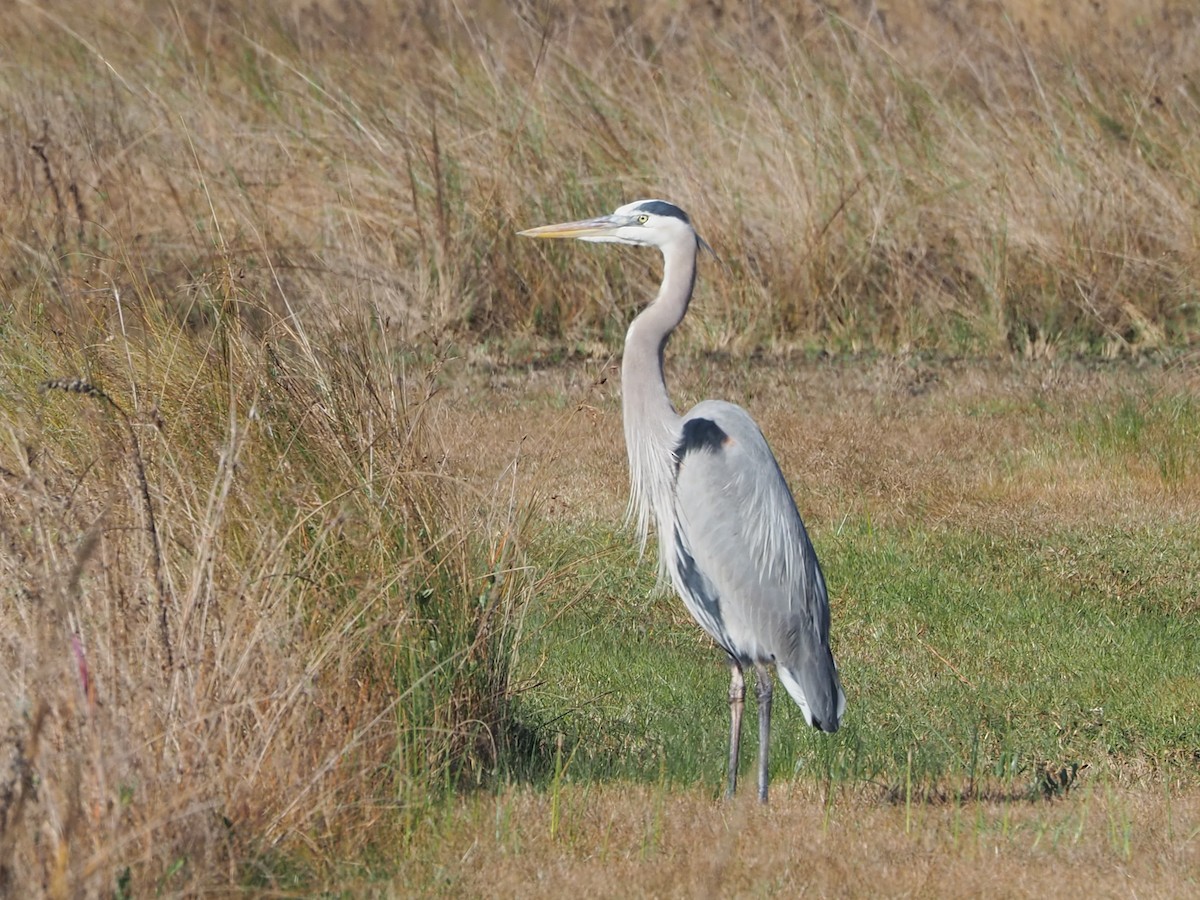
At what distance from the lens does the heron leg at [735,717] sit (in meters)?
4.54

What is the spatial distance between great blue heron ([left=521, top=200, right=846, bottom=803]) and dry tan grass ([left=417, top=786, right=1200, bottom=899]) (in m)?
0.60

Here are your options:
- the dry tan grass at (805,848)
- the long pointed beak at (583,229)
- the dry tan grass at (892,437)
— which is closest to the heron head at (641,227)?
the long pointed beak at (583,229)

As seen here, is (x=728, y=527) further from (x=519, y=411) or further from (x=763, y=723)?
(x=519, y=411)

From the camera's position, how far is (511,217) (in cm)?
962

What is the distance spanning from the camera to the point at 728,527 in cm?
499

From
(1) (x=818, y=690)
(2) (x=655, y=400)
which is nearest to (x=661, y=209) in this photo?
(2) (x=655, y=400)

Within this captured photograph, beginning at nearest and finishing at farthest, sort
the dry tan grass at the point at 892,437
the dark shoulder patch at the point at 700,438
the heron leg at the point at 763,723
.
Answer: the heron leg at the point at 763,723 → the dark shoulder patch at the point at 700,438 → the dry tan grass at the point at 892,437

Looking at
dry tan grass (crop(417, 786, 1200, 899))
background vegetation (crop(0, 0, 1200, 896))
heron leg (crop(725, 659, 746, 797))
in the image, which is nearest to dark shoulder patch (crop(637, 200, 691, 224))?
background vegetation (crop(0, 0, 1200, 896))

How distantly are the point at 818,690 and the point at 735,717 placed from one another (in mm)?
234

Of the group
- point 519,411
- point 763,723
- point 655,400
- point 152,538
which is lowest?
point 763,723

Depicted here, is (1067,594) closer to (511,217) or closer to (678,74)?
(511,217)

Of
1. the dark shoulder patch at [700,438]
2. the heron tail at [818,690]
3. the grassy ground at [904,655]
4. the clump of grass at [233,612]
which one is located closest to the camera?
the clump of grass at [233,612]

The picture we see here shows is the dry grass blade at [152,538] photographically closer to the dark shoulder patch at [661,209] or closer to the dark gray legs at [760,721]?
the dark gray legs at [760,721]

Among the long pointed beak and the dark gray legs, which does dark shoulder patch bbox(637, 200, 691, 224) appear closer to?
the long pointed beak
